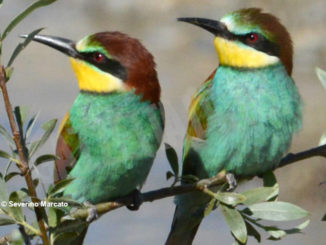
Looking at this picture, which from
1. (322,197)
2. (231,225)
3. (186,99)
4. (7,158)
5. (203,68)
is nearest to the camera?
(7,158)

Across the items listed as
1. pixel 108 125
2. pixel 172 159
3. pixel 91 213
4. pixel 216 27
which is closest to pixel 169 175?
pixel 172 159

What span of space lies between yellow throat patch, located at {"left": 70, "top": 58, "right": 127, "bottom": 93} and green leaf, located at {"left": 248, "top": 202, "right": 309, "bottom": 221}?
1.31 feet

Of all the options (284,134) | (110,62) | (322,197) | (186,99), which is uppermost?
(110,62)

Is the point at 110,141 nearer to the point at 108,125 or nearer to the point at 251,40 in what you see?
the point at 108,125

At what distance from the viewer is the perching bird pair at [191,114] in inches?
→ 53.7

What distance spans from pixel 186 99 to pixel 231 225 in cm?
59

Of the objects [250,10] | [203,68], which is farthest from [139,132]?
[203,68]

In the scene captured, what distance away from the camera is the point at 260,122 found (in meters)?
1.62

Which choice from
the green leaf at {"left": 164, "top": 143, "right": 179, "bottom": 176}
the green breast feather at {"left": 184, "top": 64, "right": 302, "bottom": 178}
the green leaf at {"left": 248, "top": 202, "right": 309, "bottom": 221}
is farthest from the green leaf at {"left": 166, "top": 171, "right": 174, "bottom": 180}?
the green breast feather at {"left": 184, "top": 64, "right": 302, "bottom": 178}

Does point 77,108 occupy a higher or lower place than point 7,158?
lower

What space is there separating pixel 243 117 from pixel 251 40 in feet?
0.50

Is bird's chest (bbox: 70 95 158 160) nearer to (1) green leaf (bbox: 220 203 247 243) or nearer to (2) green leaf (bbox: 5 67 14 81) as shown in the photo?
(1) green leaf (bbox: 220 203 247 243)

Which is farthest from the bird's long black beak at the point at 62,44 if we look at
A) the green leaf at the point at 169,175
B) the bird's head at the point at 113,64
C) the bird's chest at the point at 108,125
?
the green leaf at the point at 169,175

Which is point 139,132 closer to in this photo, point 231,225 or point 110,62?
point 110,62
